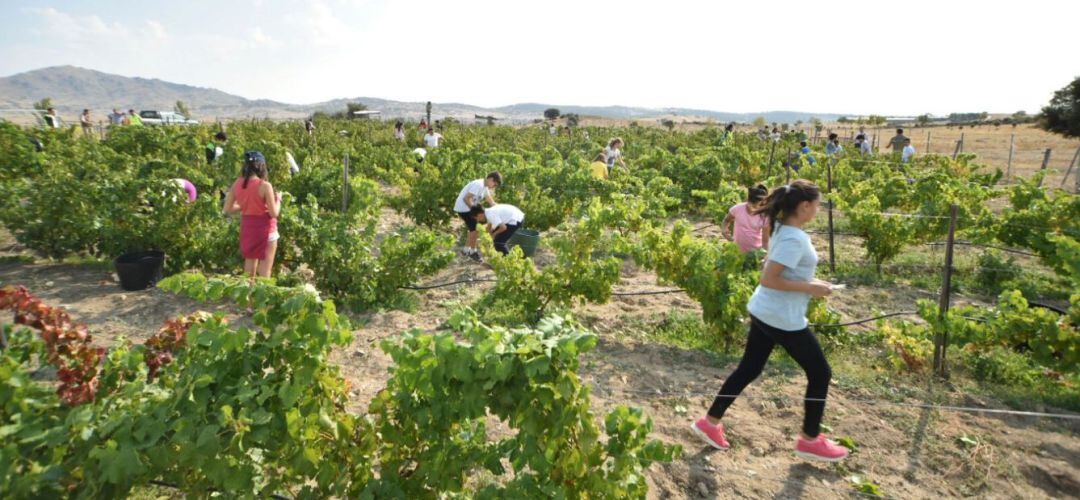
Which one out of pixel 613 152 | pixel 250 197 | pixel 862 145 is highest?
pixel 862 145

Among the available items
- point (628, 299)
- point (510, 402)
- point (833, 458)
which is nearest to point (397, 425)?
point (510, 402)

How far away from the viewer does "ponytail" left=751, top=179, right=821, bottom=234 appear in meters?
3.06

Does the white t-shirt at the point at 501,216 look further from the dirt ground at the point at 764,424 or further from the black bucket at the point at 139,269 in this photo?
the black bucket at the point at 139,269

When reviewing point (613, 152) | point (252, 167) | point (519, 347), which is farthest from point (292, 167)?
point (519, 347)

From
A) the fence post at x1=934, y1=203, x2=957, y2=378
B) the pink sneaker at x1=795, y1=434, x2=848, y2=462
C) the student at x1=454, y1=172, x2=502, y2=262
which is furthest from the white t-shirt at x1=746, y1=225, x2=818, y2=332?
the student at x1=454, y1=172, x2=502, y2=262

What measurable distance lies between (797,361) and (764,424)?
90 centimetres

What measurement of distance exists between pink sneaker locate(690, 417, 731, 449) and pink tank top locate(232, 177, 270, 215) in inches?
157

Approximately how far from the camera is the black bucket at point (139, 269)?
574cm

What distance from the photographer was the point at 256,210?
5.00 meters

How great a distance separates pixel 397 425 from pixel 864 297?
5963mm

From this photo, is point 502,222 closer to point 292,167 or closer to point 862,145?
point 292,167

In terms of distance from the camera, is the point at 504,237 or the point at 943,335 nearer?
the point at 943,335

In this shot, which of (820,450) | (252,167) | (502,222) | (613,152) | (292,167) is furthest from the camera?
(613,152)

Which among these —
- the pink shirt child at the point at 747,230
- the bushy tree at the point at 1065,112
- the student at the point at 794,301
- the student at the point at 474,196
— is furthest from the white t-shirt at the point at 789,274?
the bushy tree at the point at 1065,112
